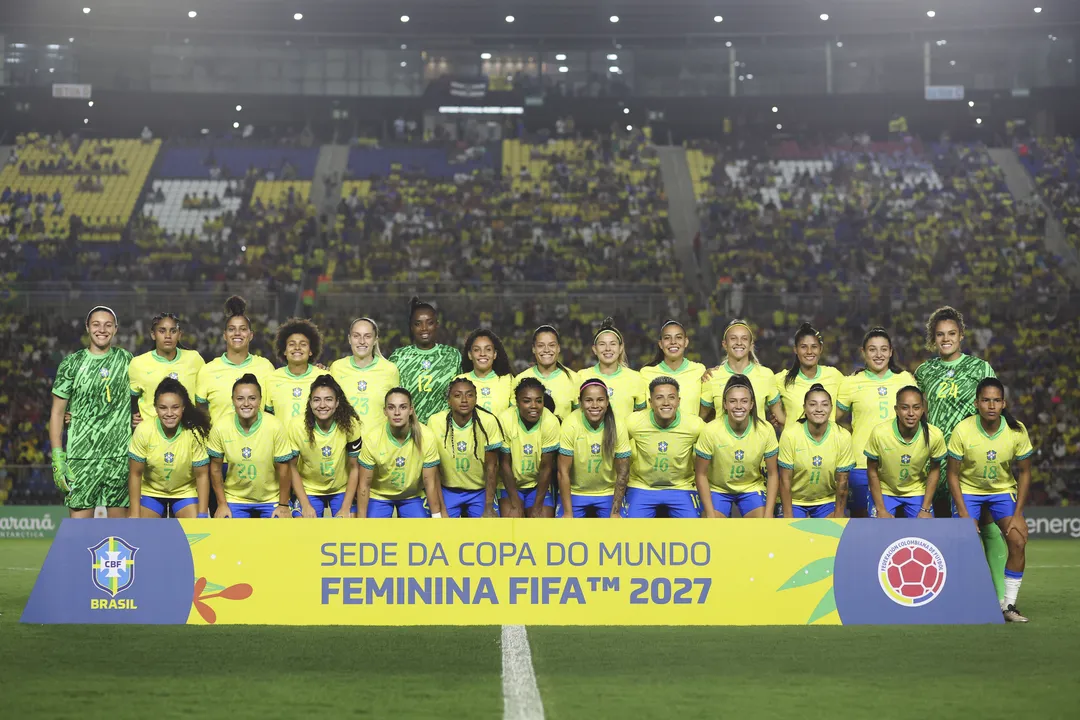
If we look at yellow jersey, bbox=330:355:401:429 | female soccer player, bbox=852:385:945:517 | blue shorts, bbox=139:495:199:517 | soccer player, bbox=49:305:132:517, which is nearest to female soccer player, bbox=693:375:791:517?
female soccer player, bbox=852:385:945:517

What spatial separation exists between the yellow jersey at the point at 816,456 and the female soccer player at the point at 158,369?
4.33 m

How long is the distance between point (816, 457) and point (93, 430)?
5.11 metres

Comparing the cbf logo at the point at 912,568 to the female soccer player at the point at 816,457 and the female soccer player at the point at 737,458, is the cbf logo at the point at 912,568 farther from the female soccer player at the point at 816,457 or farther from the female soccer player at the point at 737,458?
the female soccer player at the point at 816,457

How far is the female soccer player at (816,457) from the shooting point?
Result: 9.45 metres

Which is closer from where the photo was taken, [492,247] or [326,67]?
[492,247]

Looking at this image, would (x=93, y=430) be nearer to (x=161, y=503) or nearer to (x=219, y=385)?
(x=161, y=503)

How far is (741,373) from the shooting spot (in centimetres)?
1032

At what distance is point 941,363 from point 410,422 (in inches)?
153

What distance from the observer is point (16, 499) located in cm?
2002

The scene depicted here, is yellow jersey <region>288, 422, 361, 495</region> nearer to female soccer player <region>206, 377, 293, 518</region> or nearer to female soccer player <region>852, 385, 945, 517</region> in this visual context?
female soccer player <region>206, 377, 293, 518</region>

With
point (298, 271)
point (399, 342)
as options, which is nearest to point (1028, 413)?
point (399, 342)

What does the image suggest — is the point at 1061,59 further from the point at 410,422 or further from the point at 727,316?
the point at 410,422

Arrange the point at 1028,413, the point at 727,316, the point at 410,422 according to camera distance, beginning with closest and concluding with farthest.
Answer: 1. the point at 410,422
2. the point at 1028,413
3. the point at 727,316

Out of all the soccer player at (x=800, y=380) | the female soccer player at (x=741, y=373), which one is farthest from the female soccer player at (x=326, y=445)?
the soccer player at (x=800, y=380)
